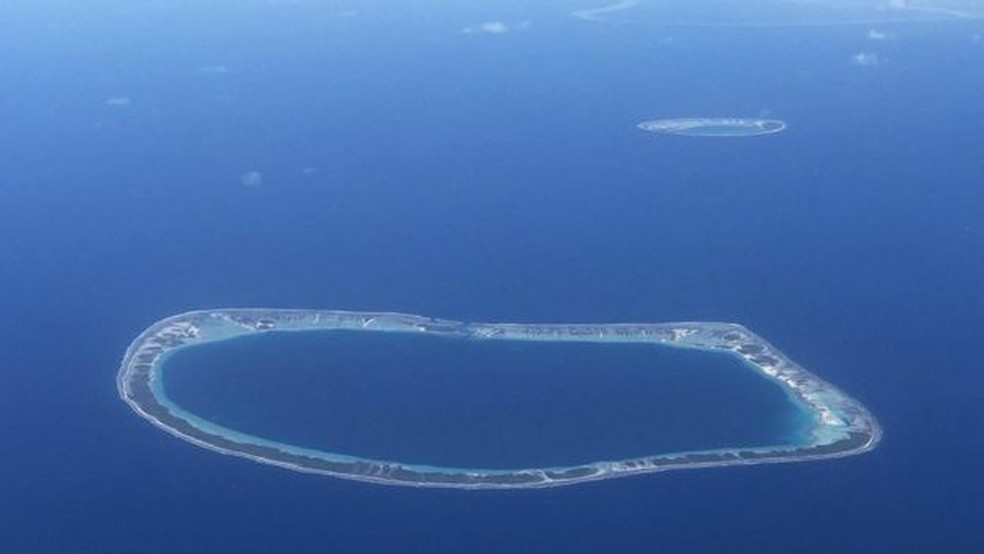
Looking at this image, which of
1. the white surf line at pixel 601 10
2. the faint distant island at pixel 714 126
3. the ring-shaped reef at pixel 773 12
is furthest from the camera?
the white surf line at pixel 601 10

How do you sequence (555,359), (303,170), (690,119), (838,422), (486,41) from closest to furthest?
(838,422)
(555,359)
(303,170)
(690,119)
(486,41)

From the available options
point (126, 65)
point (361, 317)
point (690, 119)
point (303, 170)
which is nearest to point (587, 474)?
point (361, 317)

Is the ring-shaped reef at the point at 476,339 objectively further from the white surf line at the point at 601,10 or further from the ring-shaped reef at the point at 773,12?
the white surf line at the point at 601,10

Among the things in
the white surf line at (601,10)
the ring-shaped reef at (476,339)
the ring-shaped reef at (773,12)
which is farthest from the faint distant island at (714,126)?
the white surf line at (601,10)

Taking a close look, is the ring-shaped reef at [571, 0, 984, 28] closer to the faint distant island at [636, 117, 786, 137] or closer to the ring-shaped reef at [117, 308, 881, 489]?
the faint distant island at [636, 117, 786, 137]

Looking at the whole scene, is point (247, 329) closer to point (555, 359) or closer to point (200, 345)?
point (200, 345)

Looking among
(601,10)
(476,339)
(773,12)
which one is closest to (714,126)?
(476,339)
